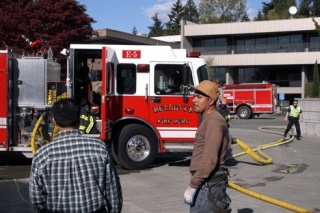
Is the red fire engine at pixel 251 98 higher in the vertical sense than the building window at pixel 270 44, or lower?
lower

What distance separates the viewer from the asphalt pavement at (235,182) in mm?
8320

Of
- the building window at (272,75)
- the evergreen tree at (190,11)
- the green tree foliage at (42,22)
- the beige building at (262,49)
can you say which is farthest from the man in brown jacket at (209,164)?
the evergreen tree at (190,11)

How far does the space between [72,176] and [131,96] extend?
8.78 m

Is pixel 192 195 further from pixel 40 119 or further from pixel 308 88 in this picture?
pixel 308 88

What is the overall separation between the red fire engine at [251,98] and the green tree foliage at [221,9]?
44855mm

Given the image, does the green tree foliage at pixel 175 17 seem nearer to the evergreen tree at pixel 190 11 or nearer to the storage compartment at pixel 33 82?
the evergreen tree at pixel 190 11

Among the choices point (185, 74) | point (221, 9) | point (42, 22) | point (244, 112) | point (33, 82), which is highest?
point (221, 9)

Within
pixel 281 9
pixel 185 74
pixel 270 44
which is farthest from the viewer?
pixel 281 9

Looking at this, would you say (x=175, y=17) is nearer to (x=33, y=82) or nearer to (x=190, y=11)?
(x=190, y=11)

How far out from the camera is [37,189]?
11.5 ft

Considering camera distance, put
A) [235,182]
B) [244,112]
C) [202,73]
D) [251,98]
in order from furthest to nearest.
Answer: [244,112] → [251,98] → [202,73] → [235,182]

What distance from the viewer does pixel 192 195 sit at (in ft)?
14.2

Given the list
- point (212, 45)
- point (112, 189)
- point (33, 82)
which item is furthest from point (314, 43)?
point (112, 189)

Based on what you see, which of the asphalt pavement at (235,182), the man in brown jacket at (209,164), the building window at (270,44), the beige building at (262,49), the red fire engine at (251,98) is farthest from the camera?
the building window at (270,44)
